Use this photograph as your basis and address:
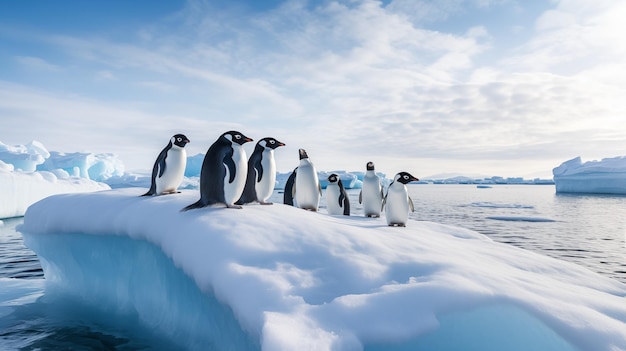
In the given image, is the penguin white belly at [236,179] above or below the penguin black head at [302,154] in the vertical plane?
below

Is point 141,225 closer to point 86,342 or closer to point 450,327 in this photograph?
point 86,342

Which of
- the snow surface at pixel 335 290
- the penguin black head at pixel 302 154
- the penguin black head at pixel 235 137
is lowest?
the snow surface at pixel 335 290

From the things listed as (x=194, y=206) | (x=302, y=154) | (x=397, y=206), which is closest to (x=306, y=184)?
(x=302, y=154)

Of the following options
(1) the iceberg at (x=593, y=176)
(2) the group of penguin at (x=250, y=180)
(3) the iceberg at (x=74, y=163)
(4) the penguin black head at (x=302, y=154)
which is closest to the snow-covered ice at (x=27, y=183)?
(3) the iceberg at (x=74, y=163)

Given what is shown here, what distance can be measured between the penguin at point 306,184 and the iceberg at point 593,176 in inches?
1710

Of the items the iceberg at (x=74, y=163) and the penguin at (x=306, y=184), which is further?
the iceberg at (x=74, y=163)

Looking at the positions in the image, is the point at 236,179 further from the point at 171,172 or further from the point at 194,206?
the point at 171,172

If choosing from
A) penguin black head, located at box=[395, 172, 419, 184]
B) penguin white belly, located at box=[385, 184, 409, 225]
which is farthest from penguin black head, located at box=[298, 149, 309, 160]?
penguin white belly, located at box=[385, 184, 409, 225]

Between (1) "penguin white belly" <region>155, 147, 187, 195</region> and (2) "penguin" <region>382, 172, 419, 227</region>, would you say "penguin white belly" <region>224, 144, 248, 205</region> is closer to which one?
(1) "penguin white belly" <region>155, 147, 187, 195</region>

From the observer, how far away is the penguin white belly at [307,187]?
23.5 ft

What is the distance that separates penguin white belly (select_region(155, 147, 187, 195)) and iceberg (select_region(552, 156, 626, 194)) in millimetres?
46135

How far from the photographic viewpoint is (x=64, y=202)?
5.25m

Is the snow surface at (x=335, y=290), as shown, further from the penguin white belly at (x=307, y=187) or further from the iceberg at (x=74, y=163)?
the iceberg at (x=74, y=163)

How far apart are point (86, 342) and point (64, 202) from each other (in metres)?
2.27
